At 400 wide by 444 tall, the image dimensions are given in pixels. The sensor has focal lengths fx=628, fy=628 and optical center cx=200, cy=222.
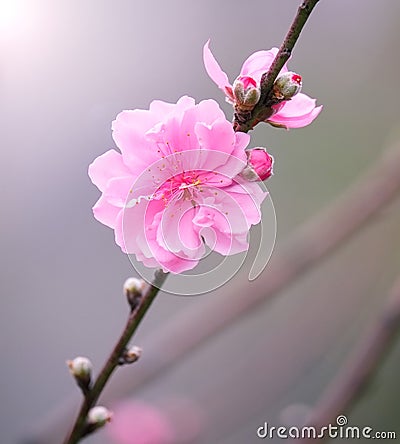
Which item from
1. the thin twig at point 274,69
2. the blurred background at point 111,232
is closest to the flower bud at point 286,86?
the thin twig at point 274,69

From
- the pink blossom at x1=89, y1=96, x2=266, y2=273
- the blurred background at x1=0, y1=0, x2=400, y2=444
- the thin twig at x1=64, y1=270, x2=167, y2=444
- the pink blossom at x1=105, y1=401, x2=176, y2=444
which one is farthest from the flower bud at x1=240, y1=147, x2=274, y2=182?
the pink blossom at x1=105, y1=401, x2=176, y2=444

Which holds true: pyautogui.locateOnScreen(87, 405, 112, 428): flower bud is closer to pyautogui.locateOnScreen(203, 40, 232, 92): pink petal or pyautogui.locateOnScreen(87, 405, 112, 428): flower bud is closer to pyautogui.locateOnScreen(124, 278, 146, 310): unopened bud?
pyautogui.locateOnScreen(124, 278, 146, 310): unopened bud

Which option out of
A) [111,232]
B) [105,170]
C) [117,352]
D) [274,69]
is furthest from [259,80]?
[111,232]

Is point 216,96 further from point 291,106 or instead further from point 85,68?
point 291,106

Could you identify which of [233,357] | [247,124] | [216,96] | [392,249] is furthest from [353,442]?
[247,124]

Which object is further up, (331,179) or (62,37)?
(62,37)

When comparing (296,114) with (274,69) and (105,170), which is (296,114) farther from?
(105,170)

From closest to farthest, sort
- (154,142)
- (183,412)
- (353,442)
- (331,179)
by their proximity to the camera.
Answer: (154,142), (353,442), (183,412), (331,179)

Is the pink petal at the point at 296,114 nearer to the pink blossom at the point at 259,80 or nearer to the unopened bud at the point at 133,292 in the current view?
the pink blossom at the point at 259,80

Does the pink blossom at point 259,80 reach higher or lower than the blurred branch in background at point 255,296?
lower
